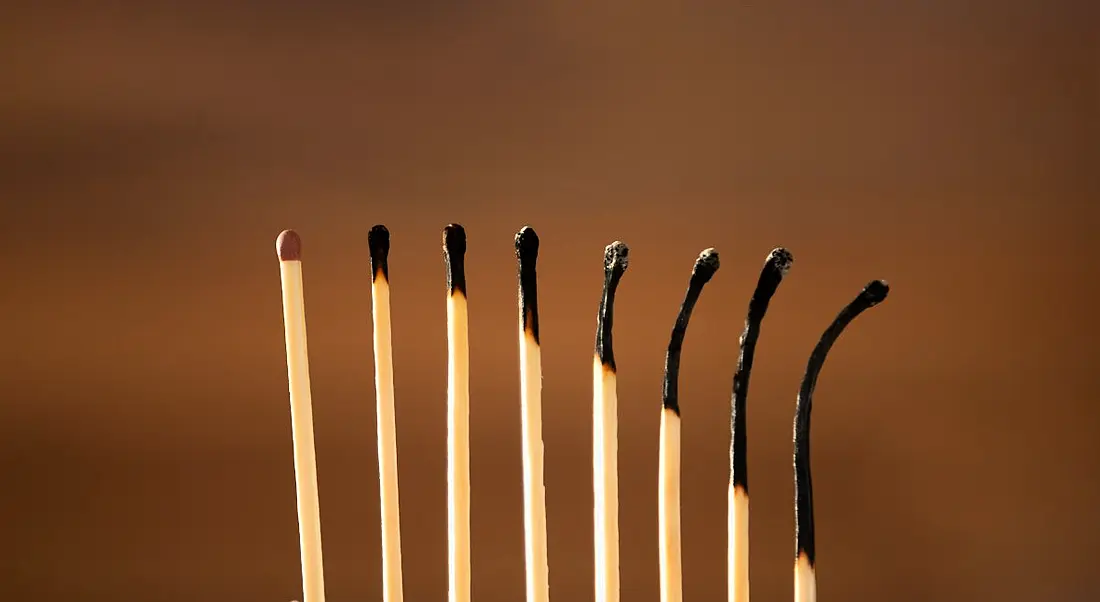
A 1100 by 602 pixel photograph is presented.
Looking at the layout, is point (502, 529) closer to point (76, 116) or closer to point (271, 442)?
point (271, 442)

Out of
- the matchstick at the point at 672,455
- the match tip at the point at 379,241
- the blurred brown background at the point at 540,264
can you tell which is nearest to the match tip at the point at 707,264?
the matchstick at the point at 672,455

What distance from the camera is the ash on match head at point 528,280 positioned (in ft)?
1.26

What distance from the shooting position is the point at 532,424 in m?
0.38

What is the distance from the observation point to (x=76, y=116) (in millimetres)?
852

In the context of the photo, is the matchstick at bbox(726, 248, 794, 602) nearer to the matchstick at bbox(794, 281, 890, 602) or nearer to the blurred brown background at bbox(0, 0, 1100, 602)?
the matchstick at bbox(794, 281, 890, 602)

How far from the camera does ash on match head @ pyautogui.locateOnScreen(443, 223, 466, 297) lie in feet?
1.26

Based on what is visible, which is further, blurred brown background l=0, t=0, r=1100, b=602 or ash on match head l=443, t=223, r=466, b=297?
blurred brown background l=0, t=0, r=1100, b=602

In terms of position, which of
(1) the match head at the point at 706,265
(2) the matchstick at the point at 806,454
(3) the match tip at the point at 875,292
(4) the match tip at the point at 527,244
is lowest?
(2) the matchstick at the point at 806,454

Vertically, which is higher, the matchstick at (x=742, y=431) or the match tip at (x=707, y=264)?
the match tip at (x=707, y=264)

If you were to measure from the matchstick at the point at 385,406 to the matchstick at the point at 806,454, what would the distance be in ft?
0.51

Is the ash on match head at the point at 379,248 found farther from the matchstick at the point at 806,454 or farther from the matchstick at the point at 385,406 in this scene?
the matchstick at the point at 806,454

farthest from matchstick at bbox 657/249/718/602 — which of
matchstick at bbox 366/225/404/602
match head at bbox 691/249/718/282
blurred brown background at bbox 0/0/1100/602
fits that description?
blurred brown background at bbox 0/0/1100/602

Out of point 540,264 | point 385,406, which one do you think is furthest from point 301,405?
point 540,264

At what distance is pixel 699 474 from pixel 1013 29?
497mm
